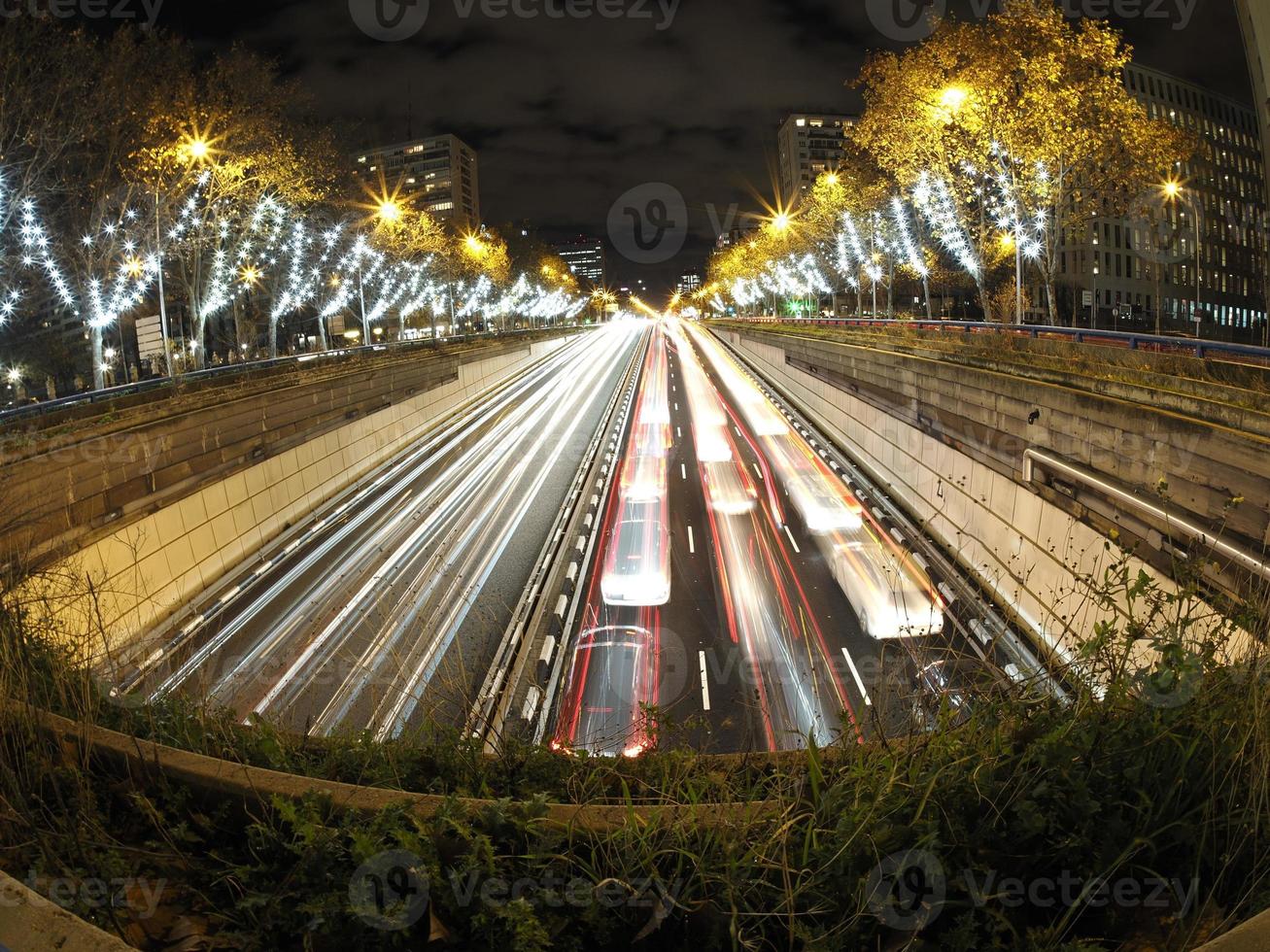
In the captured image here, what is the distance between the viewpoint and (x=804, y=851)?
3.11 meters

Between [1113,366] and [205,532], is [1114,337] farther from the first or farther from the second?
[205,532]

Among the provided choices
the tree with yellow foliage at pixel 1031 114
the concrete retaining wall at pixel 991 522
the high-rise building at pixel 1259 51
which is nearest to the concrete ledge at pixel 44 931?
the concrete retaining wall at pixel 991 522

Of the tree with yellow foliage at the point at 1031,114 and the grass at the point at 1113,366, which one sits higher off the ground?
the tree with yellow foliage at the point at 1031,114

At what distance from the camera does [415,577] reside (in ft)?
57.5

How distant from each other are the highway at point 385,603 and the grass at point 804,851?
3.57ft

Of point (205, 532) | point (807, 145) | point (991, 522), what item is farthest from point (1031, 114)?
point (807, 145)

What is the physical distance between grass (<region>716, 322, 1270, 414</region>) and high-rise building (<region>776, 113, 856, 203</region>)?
575ft

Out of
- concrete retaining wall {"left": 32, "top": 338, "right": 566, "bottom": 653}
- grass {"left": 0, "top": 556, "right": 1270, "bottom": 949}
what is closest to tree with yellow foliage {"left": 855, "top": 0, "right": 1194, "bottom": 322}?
concrete retaining wall {"left": 32, "top": 338, "right": 566, "bottom": 653}

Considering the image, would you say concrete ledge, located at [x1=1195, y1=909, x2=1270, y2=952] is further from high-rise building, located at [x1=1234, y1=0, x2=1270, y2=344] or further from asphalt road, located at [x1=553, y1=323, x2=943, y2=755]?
high-rise building, located at [x1=1234, y1=0, x2=1270, y2=344]

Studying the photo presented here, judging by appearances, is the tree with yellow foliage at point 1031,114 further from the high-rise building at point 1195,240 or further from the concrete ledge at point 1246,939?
the high-rise building at point 1195,240

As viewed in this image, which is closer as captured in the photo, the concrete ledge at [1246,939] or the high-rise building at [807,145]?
the concrete ledge at [1246,939]

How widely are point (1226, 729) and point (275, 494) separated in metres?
20.6

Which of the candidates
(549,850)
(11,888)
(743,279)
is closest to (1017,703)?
(549,850)

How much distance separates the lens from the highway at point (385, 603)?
955 centimetres
